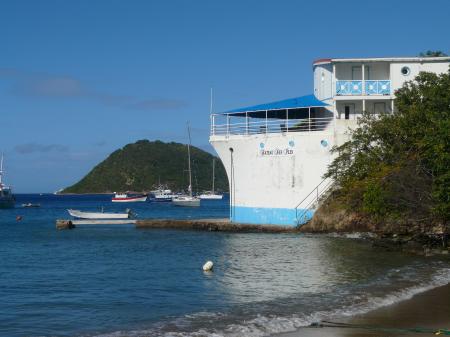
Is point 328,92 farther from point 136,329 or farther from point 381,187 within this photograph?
point 136,329

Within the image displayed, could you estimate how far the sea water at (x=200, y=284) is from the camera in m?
15.8

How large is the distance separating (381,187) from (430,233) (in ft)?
13.7

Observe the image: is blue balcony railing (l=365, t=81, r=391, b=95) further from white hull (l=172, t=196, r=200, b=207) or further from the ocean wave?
white hull (l=172, t=196, r=200, b=207)

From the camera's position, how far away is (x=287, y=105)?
134ft

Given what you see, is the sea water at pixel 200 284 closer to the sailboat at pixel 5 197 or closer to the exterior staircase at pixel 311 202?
the exterior staircase at pixel 311 202

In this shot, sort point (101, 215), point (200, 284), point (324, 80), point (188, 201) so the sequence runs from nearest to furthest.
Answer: point (200, 284), point (324, 80), point (101, 215), point (188, 201)

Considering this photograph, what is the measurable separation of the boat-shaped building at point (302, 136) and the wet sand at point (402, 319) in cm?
2070

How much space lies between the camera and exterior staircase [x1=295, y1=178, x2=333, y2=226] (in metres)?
38.4

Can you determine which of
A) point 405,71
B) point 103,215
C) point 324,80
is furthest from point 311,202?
point 103,215

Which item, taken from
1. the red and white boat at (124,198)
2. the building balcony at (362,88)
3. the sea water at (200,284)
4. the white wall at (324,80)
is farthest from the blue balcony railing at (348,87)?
the red and white boat at (124,198)

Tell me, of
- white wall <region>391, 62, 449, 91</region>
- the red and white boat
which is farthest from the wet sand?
the red and white boat

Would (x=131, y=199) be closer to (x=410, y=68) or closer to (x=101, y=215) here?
(x=101, y=215)

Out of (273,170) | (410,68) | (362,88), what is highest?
(410,68)

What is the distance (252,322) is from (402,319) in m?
3.46
